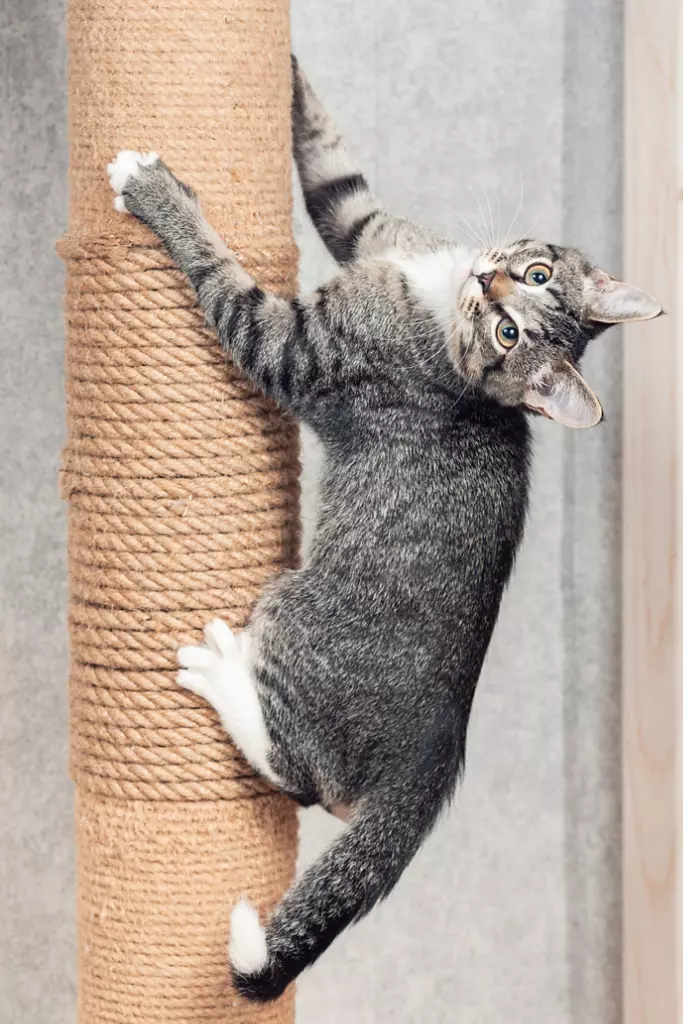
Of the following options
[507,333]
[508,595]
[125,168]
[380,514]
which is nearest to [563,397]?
[507,333]

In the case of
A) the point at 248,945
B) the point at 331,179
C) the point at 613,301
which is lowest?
the point at 248,945

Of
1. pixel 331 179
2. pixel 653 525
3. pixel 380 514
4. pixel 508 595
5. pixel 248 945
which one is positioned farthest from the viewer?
pixel 508 595

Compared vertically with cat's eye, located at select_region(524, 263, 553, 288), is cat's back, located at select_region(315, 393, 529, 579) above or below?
below

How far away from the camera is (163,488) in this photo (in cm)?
105

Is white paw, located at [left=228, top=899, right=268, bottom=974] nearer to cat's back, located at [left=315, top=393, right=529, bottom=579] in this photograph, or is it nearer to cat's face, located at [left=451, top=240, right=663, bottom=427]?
cat's back, located at [left=315, top=393, right=529, bottom=579]

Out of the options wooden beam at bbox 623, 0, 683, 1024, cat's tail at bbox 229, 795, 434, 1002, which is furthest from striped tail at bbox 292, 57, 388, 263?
cat's tail at bbox 229, 795, 434, 1002

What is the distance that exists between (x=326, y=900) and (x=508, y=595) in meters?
0.72

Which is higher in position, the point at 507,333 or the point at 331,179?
the point at 331,179

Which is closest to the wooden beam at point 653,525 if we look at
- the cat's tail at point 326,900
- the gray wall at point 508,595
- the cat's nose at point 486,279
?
the gray wall at point 508,595

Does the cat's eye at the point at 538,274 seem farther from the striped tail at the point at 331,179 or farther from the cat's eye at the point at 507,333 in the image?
the striped tail at the point at 331,179

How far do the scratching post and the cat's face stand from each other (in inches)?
8.5

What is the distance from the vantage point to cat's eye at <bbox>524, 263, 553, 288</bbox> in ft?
3.71

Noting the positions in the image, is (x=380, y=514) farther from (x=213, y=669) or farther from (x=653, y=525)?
(x=653, y=525)

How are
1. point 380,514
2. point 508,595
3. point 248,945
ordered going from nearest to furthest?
point 248,945
point 380,514
point 508,595
